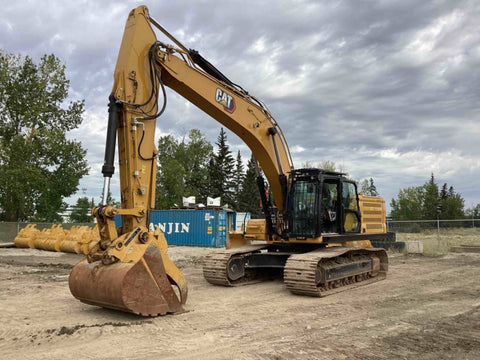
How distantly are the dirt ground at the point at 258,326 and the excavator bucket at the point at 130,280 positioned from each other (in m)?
0.26

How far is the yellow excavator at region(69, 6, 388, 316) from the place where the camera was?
20.2ft

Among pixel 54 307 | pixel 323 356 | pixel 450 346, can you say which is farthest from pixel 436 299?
pixel 54 307

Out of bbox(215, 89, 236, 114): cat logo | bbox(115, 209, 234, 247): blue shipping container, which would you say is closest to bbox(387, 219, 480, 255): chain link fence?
bbox(115, 209, 234, 247): blue shipping container

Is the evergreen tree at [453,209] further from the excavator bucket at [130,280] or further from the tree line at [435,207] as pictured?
the excavator bucket at [130,280]

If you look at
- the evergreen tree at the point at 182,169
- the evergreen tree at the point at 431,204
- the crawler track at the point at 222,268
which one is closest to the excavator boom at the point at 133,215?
the crawler track at the point at 222,268

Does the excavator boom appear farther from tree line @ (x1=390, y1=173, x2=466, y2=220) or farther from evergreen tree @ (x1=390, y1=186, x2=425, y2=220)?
evergreen tree @ (x1=390, y1=186, x2=425, y2=220)

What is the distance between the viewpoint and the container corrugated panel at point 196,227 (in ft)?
79.2

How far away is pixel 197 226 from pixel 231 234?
1361cm

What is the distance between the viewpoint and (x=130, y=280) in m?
5.77

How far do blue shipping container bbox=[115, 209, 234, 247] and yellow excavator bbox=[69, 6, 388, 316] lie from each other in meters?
12.9

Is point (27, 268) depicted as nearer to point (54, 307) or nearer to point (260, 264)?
point (54, 307)

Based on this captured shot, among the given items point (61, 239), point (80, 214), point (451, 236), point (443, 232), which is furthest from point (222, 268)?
point (80, 214)

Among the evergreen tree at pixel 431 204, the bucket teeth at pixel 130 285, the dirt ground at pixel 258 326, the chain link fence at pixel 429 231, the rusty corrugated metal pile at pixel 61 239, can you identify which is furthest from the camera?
the evergreen tree at pixel 431 204

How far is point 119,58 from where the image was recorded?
23.1 ft
